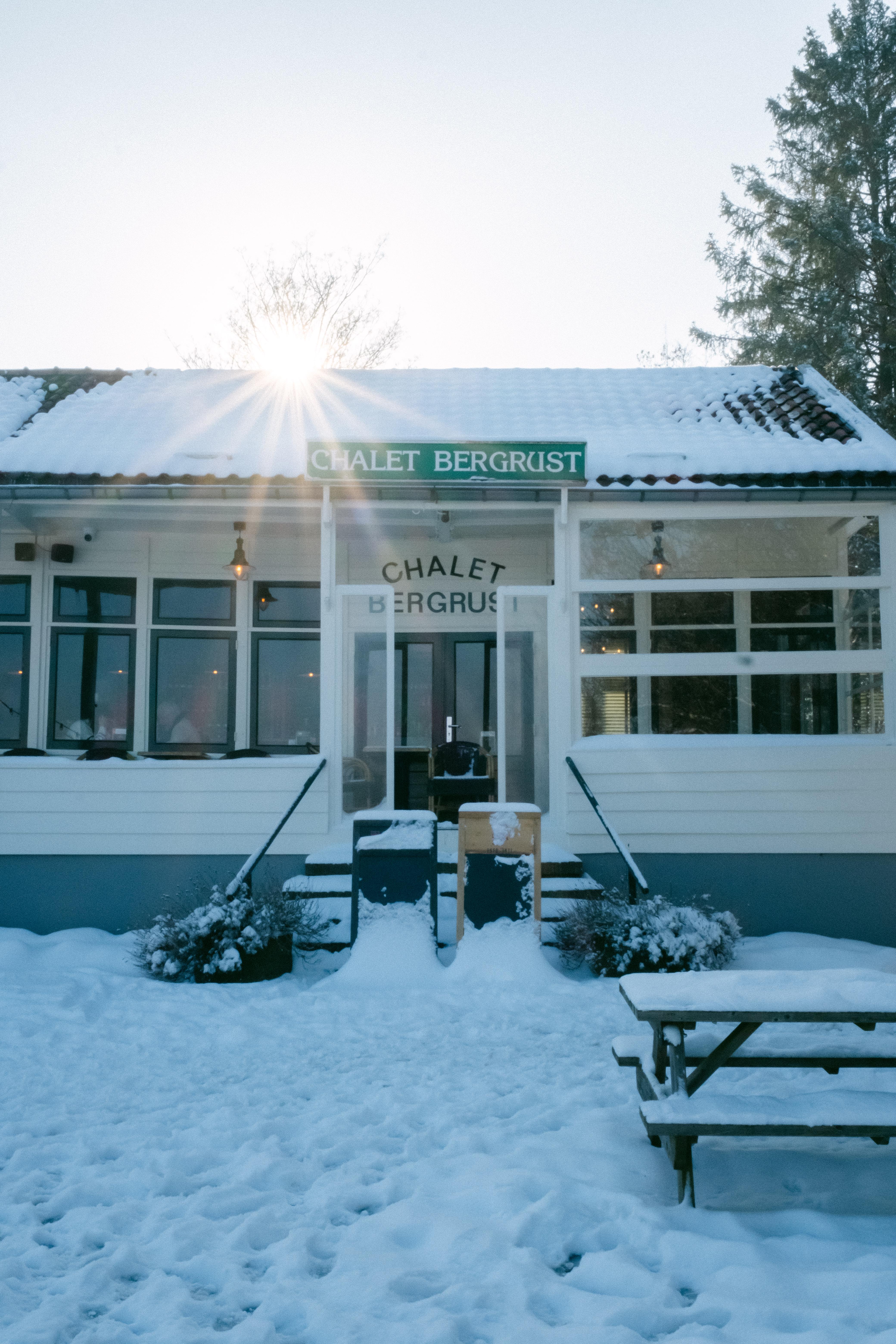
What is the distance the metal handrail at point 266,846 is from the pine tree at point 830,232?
15.1 meters

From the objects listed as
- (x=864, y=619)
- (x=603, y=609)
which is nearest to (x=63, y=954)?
(x=603, y=609)

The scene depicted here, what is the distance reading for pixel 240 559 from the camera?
9617 mm

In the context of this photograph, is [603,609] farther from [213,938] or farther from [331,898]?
[213,938]

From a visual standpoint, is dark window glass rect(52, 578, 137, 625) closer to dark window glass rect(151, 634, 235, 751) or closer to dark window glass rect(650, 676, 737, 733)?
Result: dark window glass rect(151, 634, 235, 751)

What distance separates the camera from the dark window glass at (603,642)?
27.9 ft

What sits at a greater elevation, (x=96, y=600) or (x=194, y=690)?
(x=96, y=600)

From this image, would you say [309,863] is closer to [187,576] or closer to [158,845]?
[158,845]

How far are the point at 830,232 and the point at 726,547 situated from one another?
1392 cm

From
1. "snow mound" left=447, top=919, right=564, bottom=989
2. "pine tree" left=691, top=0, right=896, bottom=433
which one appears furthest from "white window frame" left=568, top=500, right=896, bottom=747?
"pine tree" left=691, top=0, right=896, bottom=433

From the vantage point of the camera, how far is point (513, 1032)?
5.41m

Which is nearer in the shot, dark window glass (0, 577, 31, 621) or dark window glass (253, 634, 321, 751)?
dark window glass (0, 577, 31, 621)

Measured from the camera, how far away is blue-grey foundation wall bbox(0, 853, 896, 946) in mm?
8070

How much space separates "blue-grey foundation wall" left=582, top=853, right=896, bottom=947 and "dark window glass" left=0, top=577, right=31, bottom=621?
6395 mm

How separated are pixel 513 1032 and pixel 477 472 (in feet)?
14.5
